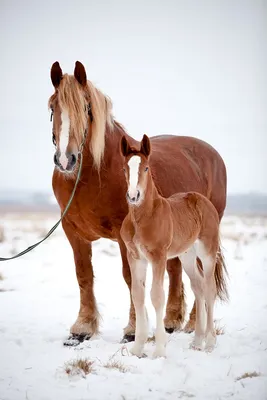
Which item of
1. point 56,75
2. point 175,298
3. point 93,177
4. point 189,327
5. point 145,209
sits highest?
point 56,75

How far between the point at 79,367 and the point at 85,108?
2030 millimetres

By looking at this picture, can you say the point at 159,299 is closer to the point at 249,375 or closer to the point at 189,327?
the point at 249,375

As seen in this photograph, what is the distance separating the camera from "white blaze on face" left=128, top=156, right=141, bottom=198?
3047 mm

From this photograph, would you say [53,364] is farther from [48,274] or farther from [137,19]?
[48,274]

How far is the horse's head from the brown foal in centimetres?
47

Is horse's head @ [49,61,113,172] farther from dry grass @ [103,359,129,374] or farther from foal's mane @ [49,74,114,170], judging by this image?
dry grass @ [103,359,129,374]

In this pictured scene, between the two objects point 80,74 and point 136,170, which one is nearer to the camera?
point 136,170

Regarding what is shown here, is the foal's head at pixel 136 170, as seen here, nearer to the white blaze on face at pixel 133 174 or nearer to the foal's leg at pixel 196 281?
the white blaze on face at pixel 133 174

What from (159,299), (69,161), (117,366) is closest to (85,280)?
(159,299)

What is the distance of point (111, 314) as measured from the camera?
553cm

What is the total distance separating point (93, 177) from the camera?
13.2ft

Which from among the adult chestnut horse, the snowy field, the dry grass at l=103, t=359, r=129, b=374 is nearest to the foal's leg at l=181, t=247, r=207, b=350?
the snowy field

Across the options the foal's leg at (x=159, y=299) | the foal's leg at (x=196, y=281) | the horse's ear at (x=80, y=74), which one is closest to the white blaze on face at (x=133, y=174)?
the foal's leg at (x=159, y=299)

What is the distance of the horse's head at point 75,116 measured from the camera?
3.41 metres
